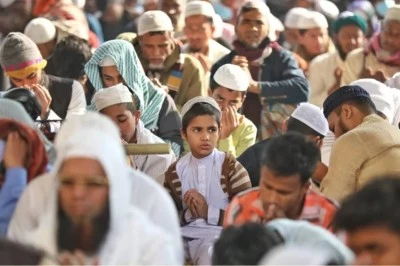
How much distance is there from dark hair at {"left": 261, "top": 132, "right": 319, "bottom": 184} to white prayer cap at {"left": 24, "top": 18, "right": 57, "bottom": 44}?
5.73 meters

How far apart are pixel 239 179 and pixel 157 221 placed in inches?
89.2

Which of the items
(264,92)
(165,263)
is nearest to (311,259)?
(165,263)

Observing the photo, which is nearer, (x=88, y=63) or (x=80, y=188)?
(x=80, y=188)

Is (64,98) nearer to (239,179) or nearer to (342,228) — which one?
(239,179)

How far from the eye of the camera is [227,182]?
10477 millimetres

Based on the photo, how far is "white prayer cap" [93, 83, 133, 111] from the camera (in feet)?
36.9

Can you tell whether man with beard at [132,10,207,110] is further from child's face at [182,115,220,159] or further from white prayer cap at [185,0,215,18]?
child's face at [182,115,220,159]

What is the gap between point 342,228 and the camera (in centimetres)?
721

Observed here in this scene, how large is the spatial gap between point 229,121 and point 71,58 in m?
1.77

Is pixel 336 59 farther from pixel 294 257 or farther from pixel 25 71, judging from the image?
pixel 294 257

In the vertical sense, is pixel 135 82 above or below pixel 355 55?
above

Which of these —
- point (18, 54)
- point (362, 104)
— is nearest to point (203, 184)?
point (362, 104)

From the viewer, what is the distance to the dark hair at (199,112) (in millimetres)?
10867

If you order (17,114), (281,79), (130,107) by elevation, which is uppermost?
(17,114)
